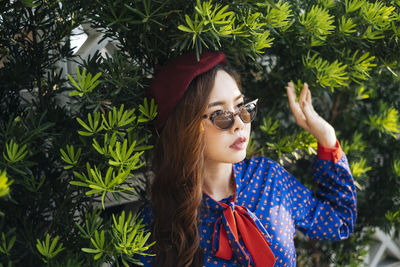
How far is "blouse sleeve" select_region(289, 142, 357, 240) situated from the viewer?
1.50m

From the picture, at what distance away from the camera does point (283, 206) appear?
1.43m

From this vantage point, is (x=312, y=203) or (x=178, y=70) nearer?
(x=178, y=70)

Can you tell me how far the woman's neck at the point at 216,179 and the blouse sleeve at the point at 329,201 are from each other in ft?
0.93

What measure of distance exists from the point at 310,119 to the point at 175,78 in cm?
61

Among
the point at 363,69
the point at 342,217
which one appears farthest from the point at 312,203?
the point at 363,69

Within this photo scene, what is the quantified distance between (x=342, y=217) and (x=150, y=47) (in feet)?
3.24

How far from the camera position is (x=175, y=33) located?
1.21m

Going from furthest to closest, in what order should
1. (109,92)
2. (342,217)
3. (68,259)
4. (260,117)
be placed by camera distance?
1. (260,117)
2. (342,217)
3. (109,92)
4. (68,259)

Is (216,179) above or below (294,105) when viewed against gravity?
below

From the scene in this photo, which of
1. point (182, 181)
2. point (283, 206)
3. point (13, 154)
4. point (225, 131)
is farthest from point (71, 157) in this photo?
point (283, 206)

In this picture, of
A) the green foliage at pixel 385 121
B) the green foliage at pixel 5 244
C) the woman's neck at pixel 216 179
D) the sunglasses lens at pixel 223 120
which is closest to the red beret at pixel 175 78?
the sunglasses lens at pixel 223 120

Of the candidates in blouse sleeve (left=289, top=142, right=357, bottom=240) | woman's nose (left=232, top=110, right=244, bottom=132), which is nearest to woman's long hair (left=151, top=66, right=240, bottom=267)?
woman's nose (left=232, top=110, right=244, bottom=132)

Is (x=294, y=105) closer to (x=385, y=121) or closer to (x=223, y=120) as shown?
(x=223, y=120)

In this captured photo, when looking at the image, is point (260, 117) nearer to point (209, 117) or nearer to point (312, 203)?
point (312, 203)
